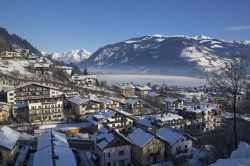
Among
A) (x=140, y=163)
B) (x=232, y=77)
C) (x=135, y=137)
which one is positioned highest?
(x=232, y=77)

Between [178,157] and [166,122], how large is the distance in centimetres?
947

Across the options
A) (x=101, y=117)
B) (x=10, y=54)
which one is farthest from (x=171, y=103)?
(x=10, y=54)

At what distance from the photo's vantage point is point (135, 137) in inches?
1173

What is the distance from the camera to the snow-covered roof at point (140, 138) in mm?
28161

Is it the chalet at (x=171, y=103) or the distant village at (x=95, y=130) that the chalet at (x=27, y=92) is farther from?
the chalet at (x=171, y=103)

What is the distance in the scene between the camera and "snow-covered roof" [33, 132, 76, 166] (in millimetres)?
21438

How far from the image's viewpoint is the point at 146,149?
2811 centimetres

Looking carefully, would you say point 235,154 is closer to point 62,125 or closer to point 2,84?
point 62,125

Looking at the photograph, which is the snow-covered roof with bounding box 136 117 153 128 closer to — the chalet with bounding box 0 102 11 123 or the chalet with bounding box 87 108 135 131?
the chalet with bounding box 87 108 135 131

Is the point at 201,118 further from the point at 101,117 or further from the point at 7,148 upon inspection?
the point at 7,148

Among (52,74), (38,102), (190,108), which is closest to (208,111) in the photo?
(190,108)

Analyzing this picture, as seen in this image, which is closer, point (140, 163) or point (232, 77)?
point (232, 77)

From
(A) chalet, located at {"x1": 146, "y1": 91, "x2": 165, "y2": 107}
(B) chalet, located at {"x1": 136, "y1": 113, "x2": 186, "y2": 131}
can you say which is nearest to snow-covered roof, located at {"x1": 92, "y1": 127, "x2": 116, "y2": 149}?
(B) chalet, located at {"x1": 136, "y1": 113, "x2": 186, "y2": 131}

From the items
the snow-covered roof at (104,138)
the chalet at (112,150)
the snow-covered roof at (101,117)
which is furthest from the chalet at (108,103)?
the chalet at (112,150)
